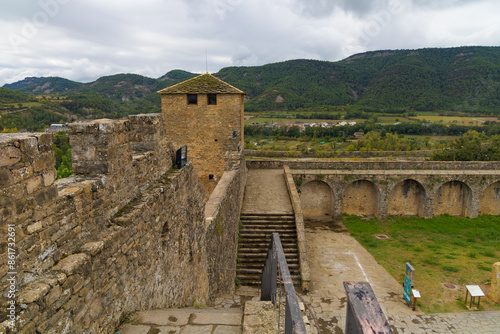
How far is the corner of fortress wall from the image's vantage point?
6.75ft

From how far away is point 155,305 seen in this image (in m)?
4.03

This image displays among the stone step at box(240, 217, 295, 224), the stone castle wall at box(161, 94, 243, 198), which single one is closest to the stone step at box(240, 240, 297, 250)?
the stone step at box(240, 217, 295, 224)

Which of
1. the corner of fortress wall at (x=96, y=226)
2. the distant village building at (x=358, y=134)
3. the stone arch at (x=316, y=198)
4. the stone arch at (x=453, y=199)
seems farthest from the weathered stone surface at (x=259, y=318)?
the distant village building at (x=358, y=134)

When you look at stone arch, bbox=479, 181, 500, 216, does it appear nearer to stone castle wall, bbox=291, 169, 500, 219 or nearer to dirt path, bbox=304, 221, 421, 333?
stone castle wall, bbox=291, 169, 500, 219

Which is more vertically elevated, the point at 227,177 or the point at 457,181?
the point at 227,177

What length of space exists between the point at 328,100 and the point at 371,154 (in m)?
70.1

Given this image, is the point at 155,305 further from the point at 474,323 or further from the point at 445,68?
the point at 445,68

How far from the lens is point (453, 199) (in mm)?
19297

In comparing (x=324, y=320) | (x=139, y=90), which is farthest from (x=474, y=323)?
(x=139, y=90)

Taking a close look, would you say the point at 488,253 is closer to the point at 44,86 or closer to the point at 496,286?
the point at 496,286

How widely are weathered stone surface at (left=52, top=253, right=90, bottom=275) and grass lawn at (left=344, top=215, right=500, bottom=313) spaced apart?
35.6 ft

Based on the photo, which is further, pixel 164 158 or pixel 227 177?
pixel 227 177

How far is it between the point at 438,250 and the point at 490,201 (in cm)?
860

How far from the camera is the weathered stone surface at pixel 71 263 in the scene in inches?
92.6
